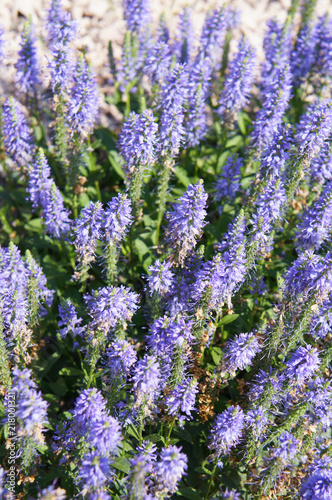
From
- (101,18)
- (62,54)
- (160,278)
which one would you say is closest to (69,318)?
(160,278)

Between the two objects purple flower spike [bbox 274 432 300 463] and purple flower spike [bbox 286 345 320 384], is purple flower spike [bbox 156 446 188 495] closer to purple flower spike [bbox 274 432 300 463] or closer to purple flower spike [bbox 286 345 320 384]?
purple flower spike [bbox 274 432 300 463]

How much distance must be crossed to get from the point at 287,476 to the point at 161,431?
1604 mm

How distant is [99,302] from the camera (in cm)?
533

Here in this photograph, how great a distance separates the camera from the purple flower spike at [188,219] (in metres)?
5.55

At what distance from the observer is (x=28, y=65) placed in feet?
26.8

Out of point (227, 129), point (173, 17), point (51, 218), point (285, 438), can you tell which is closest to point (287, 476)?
point (285, 438)

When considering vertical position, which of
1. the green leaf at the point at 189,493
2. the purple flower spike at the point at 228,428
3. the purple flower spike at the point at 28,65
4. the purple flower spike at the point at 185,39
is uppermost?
the purple flower spike at the point at 185,39

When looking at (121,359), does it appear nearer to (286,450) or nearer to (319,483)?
(286,450)

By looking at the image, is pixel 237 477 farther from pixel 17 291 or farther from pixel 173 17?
pixel 173 17

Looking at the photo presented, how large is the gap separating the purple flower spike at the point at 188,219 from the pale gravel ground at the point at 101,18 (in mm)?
6219

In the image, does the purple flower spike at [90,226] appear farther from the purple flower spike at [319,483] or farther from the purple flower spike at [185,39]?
the purple flower spike at [185,39]

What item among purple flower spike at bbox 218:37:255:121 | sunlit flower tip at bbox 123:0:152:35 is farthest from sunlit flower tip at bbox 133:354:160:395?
sunlit flower tip at bbox 123:0:152:35

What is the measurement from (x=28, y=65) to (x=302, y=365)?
22.4 feet

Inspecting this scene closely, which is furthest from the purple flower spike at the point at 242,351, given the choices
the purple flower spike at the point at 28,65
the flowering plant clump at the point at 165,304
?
the purple flower spike at the point at 28,65
